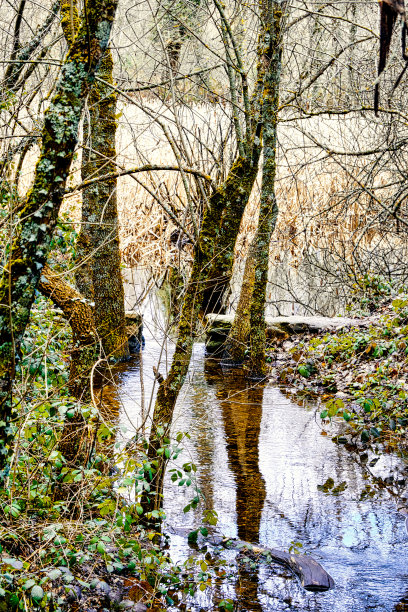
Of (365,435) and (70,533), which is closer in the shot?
(70,533)

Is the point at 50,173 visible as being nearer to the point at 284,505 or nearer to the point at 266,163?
the point at 284,505

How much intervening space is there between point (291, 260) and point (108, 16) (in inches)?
620

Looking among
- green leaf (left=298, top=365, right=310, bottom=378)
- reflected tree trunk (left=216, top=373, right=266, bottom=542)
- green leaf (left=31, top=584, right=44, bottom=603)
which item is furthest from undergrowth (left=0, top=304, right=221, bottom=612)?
green leaf (left=298, top=365, right=310, bottom=378)

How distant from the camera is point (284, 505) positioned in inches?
220

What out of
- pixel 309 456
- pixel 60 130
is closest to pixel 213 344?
pixel 309 456

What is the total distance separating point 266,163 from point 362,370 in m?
3.00

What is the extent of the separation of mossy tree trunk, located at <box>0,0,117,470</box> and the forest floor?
130 inches

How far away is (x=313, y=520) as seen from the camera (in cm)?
531

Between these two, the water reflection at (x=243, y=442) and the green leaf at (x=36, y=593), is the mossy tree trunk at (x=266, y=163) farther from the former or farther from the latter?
the green leaf at (x=36, y=593)

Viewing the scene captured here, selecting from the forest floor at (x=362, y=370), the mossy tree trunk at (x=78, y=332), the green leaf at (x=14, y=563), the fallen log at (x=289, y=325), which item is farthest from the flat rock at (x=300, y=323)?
the green leaf at (x=14, y=563)

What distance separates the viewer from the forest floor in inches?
277

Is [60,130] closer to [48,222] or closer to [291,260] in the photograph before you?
[48,222]

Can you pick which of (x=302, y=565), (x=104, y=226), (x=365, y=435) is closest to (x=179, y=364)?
(x=302, y=565)

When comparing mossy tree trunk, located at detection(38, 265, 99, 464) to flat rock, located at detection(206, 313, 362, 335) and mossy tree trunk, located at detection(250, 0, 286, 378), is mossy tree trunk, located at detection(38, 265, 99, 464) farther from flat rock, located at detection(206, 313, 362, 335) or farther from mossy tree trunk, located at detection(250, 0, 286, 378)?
flat rock, located at detection(206, 313, 362, 335)
